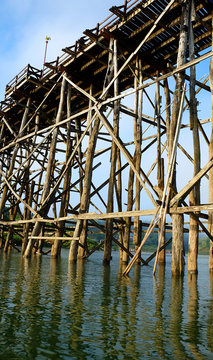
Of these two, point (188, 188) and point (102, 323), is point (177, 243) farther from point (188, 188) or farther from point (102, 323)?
point (102, 323)

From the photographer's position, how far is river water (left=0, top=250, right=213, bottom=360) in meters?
2.40

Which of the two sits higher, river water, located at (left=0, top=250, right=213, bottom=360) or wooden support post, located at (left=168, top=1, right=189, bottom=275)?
wooden support post, located at (left=168, top=1, right=189, bottom=275)

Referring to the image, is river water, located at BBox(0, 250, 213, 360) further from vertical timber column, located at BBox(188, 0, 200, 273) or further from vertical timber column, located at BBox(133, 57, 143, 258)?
vertical timber column, located at BBox(133, 57, 143, 258)

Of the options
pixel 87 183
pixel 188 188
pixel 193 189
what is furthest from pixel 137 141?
pixel 188 188

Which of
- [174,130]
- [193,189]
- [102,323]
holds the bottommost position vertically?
[102,323]

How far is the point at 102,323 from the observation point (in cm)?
314

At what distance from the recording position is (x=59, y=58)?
1227 centimetres

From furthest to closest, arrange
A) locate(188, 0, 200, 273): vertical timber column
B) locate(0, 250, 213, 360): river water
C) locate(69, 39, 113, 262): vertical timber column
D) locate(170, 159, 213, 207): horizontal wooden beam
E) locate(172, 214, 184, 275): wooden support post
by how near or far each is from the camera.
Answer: locate(69, 39, 113, 262): vertical timber column
locate(188, 0, 200, 273): vertical timber column
locate(172, 214, 184, 275): wooden support post
locate(170, 159, 213, 207): horizontal wooden beam
locate(0, 250, 213, 360): river water

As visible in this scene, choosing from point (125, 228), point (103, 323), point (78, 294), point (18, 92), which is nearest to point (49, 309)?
point (103, 323)

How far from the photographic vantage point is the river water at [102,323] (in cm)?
240

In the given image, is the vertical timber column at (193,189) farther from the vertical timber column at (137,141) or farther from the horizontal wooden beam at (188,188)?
the vertical timber column at (137,141)

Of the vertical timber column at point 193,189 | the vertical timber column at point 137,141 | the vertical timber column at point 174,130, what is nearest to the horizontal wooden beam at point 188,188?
the vertical timber column at point 174,130

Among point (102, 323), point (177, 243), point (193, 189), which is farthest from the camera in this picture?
point (193, 189)

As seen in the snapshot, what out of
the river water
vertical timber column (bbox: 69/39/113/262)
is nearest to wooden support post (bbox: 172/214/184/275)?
the river water
